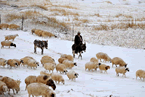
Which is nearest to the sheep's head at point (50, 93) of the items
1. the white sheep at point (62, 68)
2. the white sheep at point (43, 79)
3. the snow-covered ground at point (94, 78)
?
the snow-covered ground at point (94, 78)

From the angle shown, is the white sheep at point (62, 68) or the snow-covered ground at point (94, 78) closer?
the snow-covered ground at point (94, 78)

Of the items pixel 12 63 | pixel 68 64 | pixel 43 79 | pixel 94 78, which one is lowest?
pixel 94 78

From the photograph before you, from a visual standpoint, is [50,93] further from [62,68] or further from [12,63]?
Answer: [12,63]

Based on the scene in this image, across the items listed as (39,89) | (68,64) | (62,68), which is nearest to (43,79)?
(39,89)

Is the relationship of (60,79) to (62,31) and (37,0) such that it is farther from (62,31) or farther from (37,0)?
(37,0)

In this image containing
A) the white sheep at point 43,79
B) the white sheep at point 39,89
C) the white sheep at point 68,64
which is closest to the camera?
the white sheep at point 39,89

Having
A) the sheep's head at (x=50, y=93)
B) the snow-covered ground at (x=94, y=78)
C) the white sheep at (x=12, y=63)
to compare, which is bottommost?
the snow-covered ground at (x=94, y=78)

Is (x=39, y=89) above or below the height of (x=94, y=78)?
above

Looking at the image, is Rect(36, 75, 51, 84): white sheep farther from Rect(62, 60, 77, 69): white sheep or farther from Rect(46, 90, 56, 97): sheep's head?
Rect(62, 60, 77, 69): white sheep

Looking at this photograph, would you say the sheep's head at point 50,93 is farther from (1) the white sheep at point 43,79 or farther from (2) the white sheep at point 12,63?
(2) the white sheep at point 12,63

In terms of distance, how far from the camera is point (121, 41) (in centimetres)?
1919

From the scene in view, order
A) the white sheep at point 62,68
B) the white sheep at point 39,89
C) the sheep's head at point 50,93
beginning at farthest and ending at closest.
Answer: the white sheep at point 62,68 → the white sheep at point 39,89 → the sheep's head at point 50,93

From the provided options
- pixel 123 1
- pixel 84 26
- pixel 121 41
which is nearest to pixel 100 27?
pixel 84 26

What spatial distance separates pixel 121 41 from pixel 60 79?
1274 centimetres
